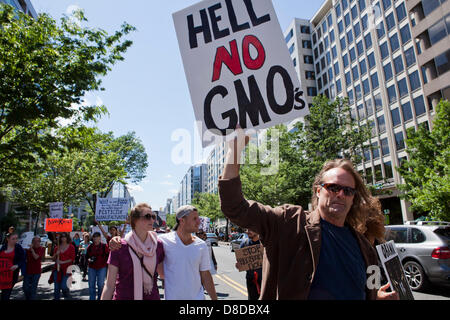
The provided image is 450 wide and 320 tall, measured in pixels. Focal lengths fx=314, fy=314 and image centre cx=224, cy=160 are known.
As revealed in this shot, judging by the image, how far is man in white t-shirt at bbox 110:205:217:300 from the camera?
320 cm

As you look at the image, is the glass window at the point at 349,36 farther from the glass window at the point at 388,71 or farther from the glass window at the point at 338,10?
the glass window at the point at 388,71

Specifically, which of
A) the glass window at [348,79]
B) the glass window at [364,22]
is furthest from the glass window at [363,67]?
the glass window at [364,22]

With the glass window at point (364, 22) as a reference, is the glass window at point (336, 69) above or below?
below

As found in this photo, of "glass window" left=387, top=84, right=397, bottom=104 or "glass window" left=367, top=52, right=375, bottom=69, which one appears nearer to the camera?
"glass window" left=387, top=84, right=397, bottom=104

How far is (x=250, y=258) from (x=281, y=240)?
3.52 m

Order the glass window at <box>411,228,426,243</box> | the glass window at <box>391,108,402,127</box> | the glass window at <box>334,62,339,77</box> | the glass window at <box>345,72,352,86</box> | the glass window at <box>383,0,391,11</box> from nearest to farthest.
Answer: the glass window at <box>411,228,426,243</box>, the glass window at <box>391,108,402,127</box>, the glass window at <box>383,0,391,11</box>, the glass window at <box>345,72,352,86</box>, the glass window at <box>334,62,339,77</box>

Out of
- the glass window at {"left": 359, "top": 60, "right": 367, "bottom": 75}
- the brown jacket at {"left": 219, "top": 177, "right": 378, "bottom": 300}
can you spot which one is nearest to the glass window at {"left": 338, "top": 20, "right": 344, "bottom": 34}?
the glass window at {"left": 359, "top": 60, "right": 367, "bottom": 75}

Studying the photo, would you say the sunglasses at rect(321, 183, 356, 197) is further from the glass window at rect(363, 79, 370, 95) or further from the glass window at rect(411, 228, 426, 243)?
the glass window at rect(363, 79, 370, 95)

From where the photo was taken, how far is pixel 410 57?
32.9 m

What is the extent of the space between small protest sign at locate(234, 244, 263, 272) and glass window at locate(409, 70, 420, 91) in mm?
34189

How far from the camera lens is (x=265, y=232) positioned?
1.78 m

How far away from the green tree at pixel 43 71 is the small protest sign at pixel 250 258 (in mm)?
6952

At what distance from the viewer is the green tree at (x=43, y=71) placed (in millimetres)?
8438

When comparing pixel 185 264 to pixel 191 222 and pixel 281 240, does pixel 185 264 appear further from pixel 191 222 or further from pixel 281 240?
pixel 281 240
